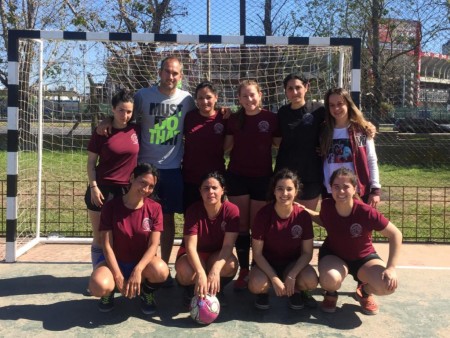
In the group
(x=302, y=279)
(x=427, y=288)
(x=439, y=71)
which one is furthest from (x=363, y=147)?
(x=439, y=71)

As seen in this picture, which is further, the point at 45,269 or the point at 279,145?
the point at 45,269

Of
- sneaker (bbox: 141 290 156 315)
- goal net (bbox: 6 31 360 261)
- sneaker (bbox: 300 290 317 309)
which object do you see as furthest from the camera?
goal net (bbox: 6 31 360 261)

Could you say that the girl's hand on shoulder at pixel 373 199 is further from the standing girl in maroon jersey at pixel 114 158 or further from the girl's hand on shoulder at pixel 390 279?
the standing girl in maroon jersey at pixel 114 158

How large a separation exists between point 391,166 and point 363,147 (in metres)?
9.99

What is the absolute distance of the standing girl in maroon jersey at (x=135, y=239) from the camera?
3705mm

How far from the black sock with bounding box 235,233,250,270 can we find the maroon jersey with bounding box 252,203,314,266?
488mm

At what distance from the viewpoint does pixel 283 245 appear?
3.82m

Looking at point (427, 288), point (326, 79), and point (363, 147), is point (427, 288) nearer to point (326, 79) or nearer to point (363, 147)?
point (363, 147)

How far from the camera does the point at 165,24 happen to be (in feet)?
39.6

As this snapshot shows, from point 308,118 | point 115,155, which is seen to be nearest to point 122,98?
point 115,155

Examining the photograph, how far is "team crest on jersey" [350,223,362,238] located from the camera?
3793 mm

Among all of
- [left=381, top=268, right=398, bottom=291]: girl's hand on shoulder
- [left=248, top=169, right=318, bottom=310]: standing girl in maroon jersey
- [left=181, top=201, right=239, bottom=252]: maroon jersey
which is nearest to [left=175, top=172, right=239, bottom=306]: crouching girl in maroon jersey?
[left=181, top=201, right=239, bottom=252]: maroon jersey

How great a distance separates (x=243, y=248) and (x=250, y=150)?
0.92m

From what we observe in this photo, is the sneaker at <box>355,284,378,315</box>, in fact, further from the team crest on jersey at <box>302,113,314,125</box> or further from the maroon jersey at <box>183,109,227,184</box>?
the maroon jersey at <box>183,109,227,184</box>
